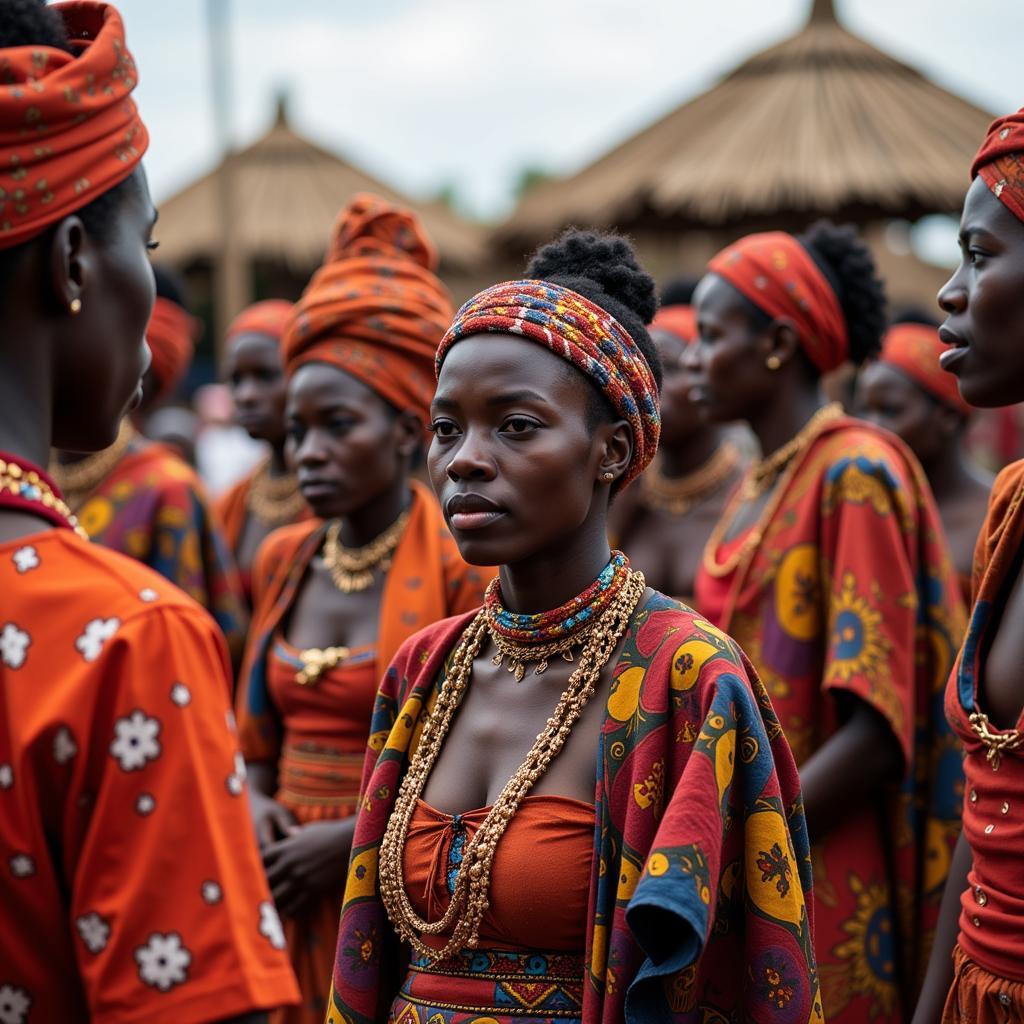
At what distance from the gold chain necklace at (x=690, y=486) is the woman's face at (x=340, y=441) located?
2122 millimetres

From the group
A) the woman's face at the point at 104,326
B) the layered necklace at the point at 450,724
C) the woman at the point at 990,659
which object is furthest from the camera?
the woman at the point at 990,659

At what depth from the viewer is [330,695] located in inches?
174

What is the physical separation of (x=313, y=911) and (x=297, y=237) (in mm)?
11678

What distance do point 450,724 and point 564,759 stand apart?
1.05 feet

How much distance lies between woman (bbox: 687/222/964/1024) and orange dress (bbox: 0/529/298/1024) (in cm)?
255

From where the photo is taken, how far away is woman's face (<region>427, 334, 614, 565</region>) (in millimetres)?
2854

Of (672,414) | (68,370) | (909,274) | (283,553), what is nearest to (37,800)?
(68,370)

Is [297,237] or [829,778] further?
[297,237]

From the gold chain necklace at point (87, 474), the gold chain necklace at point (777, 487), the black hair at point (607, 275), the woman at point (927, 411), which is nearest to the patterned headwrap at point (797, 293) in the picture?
the gold chain necklace at point (777, 487)

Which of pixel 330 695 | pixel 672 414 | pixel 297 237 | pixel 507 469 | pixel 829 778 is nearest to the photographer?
pixel 507 469

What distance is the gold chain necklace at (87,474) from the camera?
234 inches

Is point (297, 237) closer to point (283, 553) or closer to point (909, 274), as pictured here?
point (909, 274)

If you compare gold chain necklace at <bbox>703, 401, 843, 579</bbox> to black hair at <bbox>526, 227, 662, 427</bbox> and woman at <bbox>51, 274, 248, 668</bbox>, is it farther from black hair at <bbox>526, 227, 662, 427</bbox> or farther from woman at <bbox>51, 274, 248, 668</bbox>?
woman at <bbox>51, 274, 248, 668</bbox>

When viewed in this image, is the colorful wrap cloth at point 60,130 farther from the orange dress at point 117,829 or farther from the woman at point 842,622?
the woman at point 842,622
